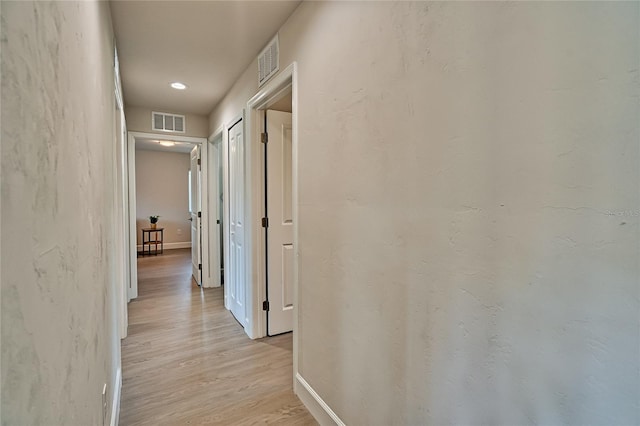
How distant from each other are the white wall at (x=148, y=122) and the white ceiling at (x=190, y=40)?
1.75 feet

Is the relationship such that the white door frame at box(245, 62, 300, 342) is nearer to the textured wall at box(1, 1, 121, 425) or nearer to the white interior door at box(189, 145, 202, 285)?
the textured wall at box(1, 1, 121, 425)

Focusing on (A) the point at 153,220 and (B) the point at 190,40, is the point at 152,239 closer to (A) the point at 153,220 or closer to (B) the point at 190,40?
(A) the point at 153,220

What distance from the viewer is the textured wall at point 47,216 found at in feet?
1.51

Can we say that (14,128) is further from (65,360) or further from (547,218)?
(547,218)

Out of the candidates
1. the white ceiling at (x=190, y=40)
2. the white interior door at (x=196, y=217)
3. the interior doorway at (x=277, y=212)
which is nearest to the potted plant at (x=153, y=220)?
the white interior door at (x=196, y=217)

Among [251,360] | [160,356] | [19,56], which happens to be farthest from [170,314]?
[19,56]

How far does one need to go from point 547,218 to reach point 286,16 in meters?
1.98

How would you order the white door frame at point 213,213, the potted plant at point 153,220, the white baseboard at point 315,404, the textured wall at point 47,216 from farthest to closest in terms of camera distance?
the potted plant at point 153,220 → the white door frame at point 213,213 → the white baseboard at point 315,404 → the textured wall at point 47,216

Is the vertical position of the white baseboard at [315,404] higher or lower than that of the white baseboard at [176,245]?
lower

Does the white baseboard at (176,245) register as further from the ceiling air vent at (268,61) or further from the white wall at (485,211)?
the white wall at (485,211)

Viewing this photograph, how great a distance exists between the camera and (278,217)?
9.48ft

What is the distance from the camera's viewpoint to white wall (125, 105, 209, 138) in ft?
13.0

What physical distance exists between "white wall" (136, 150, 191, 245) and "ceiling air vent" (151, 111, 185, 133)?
3.87 meters

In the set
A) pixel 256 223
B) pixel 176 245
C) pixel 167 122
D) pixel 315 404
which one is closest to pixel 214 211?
pixel 167 122
